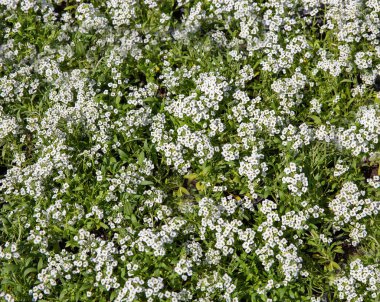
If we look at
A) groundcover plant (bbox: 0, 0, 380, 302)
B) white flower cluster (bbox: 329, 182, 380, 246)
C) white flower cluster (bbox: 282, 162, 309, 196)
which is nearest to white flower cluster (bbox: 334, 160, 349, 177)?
groundcover plant (bbox: 0, 0, 380, 302)

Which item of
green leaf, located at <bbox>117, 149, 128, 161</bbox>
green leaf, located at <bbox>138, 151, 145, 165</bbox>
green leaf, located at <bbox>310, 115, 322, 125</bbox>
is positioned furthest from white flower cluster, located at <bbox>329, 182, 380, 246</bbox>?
green leaf, located at <bbox>117, 149, 128, 161</bbox>

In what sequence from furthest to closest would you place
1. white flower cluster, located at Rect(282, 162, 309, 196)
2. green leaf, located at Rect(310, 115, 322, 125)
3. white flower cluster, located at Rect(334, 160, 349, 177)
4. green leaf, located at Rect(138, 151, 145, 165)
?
green leaf, located at Rect(310, 115, 322, 125) → green leaf, located at Rect(138, 151, 145, 165) → white flower cluster, located at Rect(334, 160, 349, 177) → white flower cluster, located at Rect(282, 162, 309, 196)

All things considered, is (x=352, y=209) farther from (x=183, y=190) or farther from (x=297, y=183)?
(x=183, y=190)

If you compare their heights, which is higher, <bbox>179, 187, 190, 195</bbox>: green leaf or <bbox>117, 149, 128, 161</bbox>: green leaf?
<bbox>117, 149, 128, 161</bbox>: green leaf

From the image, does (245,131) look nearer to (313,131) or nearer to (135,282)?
(313,131)

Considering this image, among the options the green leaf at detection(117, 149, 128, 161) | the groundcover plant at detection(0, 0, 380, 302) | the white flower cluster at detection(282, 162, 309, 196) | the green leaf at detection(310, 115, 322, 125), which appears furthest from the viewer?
the green leaf at detection(310, 115, 322, 125)

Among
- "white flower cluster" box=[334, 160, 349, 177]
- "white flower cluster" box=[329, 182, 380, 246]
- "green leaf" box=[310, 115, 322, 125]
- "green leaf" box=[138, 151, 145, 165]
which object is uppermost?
"green leaf" box=[310, 115, 322, 125]

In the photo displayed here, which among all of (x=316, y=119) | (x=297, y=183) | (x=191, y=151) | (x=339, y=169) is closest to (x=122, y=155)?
(x=191, y=151)

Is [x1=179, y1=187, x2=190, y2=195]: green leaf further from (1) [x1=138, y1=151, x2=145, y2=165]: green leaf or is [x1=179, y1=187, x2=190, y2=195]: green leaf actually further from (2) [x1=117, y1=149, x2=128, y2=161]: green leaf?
(2) [x1=117, y1=149, x2=128, y2=161]: green leaf

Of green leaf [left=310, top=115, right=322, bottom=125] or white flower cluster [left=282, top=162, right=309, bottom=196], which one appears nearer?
white flower cluster [left=282, top=162, right=309, bottom=196]

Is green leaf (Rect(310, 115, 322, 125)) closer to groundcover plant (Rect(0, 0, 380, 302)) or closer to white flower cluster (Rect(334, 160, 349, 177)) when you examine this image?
groundcover plant (Rect(0, 0, 380, 302))
